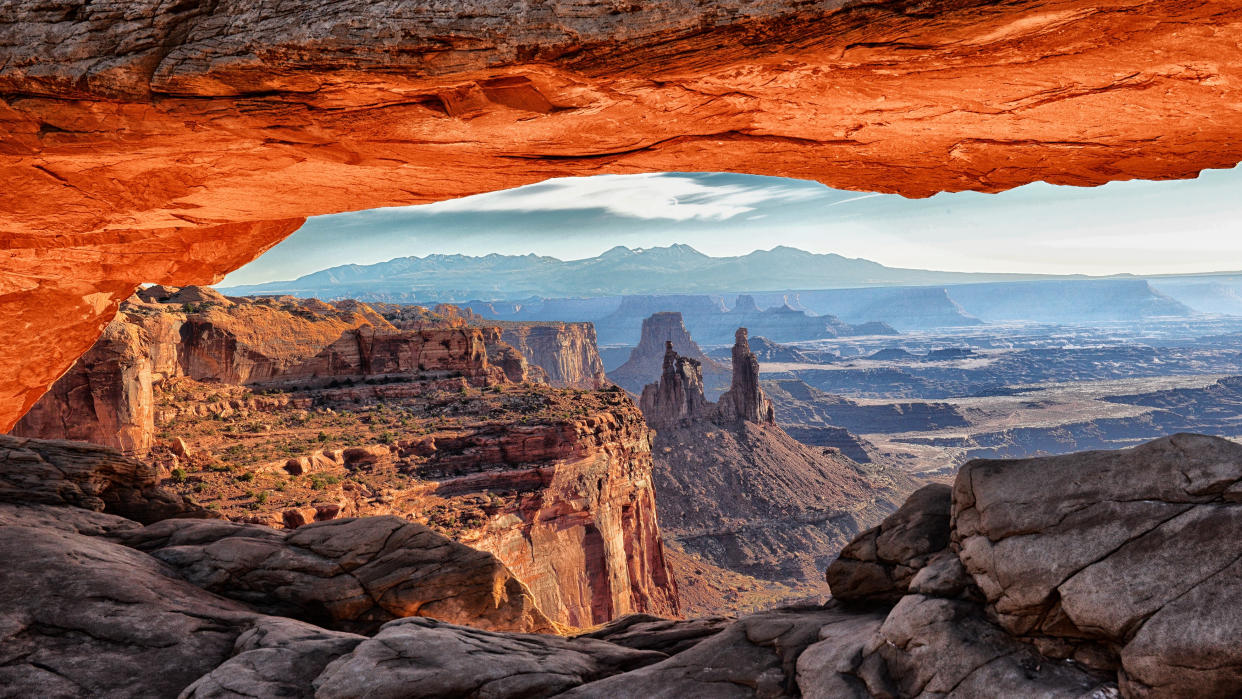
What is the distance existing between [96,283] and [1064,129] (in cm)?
1893

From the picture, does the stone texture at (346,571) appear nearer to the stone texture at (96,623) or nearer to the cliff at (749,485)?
the stone texture at (96,623)

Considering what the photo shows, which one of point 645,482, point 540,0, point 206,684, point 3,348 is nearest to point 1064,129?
point 540,0

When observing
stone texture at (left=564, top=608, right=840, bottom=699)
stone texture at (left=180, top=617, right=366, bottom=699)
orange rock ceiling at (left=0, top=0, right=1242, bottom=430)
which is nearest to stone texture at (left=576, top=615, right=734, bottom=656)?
stone texture at (left=564, top=608, right=840, bottom=699)

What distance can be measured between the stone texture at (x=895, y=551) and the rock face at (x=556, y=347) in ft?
530

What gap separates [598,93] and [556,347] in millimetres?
177708

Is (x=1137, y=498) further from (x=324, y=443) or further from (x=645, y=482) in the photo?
(x=645, y=482)

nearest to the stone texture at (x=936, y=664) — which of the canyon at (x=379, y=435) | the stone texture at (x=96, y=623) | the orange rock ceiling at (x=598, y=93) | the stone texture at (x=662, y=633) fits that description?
the stone texture at (x=662, y=633)

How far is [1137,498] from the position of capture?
8.09 metres

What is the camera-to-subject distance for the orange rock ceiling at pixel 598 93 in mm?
6859

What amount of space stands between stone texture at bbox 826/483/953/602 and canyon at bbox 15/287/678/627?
1951 centimetres

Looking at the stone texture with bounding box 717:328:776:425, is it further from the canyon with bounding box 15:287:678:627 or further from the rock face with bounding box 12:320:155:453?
the rock face with bounding box 12:320:155:453

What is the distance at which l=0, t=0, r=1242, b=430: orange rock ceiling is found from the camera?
6859 millimetres

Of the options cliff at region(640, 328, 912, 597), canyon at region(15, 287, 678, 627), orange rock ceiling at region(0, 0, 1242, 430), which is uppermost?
orange rock ceiling at region(0, 0, 1242, 430)

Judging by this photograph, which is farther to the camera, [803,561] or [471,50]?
[803,561]
